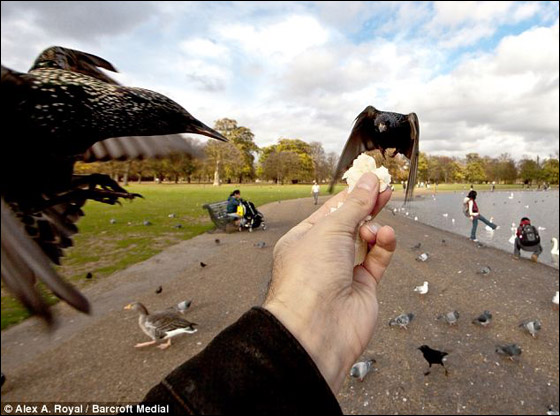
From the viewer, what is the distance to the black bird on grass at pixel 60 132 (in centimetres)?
136

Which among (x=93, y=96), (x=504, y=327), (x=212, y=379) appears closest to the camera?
(x=212, y=379)

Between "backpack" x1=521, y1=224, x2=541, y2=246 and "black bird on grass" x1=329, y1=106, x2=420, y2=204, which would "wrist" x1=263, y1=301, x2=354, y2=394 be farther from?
"backpack" x1=521, y1=224, x2=541, y2=246

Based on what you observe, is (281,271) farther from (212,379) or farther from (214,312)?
(214,312)

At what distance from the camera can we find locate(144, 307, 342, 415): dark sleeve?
1108 millimetres

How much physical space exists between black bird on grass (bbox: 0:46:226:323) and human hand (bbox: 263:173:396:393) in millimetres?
939

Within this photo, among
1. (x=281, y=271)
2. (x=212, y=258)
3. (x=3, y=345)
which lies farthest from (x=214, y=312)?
(x=281, y=271)

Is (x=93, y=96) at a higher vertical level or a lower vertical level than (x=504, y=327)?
higher

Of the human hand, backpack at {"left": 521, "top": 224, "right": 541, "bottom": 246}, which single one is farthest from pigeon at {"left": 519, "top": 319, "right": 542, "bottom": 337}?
backpack at {"left": 521, "top": 224, "right": 541, "bottom": 246}

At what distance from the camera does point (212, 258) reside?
12.3 meters

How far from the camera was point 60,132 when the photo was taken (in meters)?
1.54

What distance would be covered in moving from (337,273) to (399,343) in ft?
18.3

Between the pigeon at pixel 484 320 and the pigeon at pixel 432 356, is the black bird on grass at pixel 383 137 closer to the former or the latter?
the pigeon at pixel 432 356

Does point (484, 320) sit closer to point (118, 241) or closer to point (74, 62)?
point (74, 62)

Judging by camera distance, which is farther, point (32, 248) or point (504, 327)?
point (504, 327)
